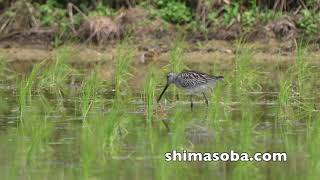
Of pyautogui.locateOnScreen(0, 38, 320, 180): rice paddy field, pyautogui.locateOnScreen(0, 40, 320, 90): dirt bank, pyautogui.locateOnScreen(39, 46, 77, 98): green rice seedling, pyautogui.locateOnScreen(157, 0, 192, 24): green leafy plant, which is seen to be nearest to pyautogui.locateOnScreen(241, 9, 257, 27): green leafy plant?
pyautogui.locateOnScreen(0, 40, 320, 90): dirt bank

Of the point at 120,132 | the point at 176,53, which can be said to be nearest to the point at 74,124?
the point at 120,132

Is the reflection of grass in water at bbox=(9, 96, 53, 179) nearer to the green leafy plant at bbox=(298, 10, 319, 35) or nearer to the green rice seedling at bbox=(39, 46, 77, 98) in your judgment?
the green rice seedling at bbox=(39, 46, 77, 98)

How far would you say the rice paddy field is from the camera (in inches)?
321

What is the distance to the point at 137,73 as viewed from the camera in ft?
44.4

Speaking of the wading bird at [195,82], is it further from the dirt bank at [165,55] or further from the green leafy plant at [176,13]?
the green leafy plant at [176,13]

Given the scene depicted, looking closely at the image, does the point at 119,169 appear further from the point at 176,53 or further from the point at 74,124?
the point at 176,53

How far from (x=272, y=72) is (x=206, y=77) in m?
2.37

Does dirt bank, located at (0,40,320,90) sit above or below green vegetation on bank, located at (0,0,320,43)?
below

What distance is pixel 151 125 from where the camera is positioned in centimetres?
988

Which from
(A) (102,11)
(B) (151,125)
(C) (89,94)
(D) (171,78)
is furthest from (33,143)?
(A) (102,11)

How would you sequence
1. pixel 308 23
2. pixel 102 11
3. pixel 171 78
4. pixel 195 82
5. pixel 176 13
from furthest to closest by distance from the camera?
pixel 176 13 < pixel 102 11 < pixel 308 23 < pixel 171 78 < pixel 195 82

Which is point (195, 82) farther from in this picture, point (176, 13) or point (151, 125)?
point (176, 13)

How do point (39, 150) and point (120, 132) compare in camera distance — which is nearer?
point (39, 150)

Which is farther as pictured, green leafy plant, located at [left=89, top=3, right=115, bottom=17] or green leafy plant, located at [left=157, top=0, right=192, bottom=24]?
green leafy plant, located at [left=157, top=0, right=192, bottom=24]
